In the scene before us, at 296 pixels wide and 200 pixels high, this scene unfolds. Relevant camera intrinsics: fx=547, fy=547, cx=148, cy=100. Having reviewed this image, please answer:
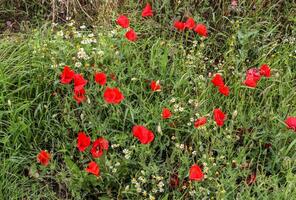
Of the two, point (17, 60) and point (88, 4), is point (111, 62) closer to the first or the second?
point (17, 60)

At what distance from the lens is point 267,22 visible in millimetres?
3686

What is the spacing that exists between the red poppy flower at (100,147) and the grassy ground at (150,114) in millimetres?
51

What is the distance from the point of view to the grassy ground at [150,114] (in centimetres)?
275

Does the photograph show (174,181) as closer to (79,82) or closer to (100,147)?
(100,147)

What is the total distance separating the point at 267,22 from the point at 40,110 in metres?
1.65

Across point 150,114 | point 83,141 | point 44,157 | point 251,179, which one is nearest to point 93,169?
point 83,141


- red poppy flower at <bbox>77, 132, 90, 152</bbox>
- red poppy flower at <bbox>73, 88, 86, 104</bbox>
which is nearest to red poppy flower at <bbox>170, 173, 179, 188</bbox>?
red poppy flower at <bbox>77, 132, 90, 152</bbox>

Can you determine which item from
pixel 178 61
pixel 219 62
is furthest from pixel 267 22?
pixel 178 61

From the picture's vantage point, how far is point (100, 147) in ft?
8.77

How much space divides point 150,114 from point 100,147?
0.47m

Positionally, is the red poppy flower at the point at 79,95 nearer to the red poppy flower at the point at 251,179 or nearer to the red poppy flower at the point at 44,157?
the red poppy flower at the point at 44,157

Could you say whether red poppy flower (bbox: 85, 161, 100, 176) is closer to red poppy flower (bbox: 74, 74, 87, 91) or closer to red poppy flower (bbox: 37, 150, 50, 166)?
red poppy flower (bbox: 37, 150, 50, 166)

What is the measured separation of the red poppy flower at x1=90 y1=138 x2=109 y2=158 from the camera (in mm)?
2605

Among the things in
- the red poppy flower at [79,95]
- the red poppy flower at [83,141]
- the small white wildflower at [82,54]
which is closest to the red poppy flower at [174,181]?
the red poppy flower at [83,141]
